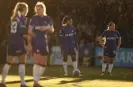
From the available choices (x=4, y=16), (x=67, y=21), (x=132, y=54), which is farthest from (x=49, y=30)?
(x=4, y=16)

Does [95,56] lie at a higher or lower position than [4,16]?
lower

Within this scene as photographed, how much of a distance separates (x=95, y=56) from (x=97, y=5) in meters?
4.56

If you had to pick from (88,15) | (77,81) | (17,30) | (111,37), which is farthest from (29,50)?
(88,15)

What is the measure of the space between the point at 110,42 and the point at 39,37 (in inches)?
294

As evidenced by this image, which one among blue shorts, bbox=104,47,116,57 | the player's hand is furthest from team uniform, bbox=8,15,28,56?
blue shorts, bbox=104,47,116,57


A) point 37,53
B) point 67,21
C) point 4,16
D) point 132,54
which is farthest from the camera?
point 4,16

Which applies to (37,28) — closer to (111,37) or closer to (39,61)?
(39,61)

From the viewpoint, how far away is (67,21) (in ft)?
54.1

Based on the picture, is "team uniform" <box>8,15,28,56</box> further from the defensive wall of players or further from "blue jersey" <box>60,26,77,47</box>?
the defensive wall of players

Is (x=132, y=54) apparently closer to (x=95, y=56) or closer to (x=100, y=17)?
(x=95, y=56)

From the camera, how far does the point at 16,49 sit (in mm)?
11016

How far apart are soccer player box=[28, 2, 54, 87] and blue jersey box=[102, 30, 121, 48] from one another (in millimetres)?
7181

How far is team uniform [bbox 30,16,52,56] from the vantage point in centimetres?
1099

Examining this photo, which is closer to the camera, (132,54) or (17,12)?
(17,12)
